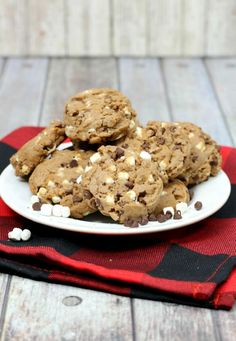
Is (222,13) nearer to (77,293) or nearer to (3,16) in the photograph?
(3,16)

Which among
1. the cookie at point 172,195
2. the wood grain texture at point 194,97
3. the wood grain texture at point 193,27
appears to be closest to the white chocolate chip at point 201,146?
the cookie at point 172,195

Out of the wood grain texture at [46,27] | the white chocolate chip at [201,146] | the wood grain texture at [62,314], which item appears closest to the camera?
the wood grain texture at [62,314]

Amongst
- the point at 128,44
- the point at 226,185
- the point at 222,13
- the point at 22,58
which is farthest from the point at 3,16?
the point at 226,185

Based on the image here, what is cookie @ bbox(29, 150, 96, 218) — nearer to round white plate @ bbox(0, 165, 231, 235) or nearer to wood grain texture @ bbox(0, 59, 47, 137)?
round white plate @ bbox(0, 165, 231, 235)

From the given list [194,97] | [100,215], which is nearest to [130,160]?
[100,215]

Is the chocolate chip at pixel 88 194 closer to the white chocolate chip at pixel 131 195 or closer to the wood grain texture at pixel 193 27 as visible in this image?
the white chocolate chip at pixel 131 195

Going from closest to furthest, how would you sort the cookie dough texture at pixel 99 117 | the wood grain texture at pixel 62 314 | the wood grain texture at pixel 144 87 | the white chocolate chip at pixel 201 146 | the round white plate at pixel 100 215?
the wood grain texture at pixel 62 314
the round white plate at pixel 100 215
the cookie dough texture at pixel 99 117
the white chocolate chip at pixel 201 146
the wood grain texture at pixel 144 87
